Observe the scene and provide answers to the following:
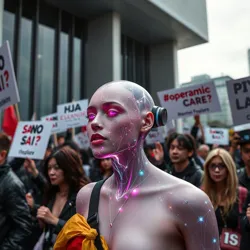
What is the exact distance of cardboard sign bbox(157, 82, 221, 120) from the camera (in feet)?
14.8

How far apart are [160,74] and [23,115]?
590 cm

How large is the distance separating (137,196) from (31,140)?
2.84 meters

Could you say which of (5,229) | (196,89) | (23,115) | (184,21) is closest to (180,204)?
(5,229)

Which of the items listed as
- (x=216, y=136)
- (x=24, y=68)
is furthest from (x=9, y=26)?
(x=216, y=136)

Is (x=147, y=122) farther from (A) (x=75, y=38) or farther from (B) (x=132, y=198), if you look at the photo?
(A) (x=75, y=38)

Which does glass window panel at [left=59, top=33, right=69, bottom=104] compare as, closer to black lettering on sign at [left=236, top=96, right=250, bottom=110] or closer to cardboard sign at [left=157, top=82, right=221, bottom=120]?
cardboard sign at [left=157, top=82, right=221, bottom=120]

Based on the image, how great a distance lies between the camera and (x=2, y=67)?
329 cm

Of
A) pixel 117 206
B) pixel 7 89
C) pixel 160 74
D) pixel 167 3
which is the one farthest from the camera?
pixel 160 74

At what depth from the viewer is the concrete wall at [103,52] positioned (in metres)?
9.95

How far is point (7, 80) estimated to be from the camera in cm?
321

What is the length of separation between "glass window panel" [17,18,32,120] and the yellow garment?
826 centimetres

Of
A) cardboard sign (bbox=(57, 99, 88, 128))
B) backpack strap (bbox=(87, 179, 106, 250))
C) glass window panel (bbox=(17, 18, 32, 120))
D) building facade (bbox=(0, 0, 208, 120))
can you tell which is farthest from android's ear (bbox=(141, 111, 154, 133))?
glass window panel (bbox=(17, 18, 32, 120))

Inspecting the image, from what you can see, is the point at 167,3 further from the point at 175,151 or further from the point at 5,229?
the point at 5,229

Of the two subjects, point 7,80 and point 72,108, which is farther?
point 72,108
